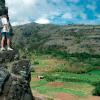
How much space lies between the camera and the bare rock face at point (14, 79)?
18375 millimetres

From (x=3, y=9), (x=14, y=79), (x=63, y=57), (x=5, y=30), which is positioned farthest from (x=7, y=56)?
(x=63, y=57)

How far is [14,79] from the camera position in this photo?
61.5 ft

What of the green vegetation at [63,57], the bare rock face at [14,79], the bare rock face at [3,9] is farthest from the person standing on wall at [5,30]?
the green vegetation at [63,57]

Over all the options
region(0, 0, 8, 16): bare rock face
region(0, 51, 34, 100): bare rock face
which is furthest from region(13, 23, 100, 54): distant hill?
region(0, 51, 34, 100): bare rock face

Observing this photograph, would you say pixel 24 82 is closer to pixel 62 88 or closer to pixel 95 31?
pixel 62 88

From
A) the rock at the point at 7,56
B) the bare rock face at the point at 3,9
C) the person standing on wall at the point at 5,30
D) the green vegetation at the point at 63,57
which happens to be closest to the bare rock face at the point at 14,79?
the rock at the point at 7,56

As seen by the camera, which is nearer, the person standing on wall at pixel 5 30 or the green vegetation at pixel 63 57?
the person standing on wall at pixel 5 30

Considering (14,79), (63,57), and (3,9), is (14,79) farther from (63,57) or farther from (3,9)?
(63,57)

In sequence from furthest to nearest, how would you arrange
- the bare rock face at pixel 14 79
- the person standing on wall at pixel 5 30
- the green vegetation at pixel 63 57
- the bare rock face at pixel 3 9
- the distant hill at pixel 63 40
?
the distant hill at pixel 63 40, the green vegetation at pixel 63 57, the bare rock face at pixel 3 9, the person standing on wall at pixel 5 30, the bare rock face at pixel 14 79

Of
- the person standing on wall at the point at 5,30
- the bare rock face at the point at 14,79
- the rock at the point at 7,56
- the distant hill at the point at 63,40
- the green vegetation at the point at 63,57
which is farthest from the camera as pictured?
the distant hill at the point at 63,40

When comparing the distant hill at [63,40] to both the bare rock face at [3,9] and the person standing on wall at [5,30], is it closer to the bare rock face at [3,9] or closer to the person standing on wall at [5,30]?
the bare rock face at [3,9]

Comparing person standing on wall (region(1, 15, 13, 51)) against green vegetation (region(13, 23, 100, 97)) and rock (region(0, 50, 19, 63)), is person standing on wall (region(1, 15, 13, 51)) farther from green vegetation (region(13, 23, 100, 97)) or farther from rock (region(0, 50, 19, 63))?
green vegetation (region(13, 23, 100, 97))

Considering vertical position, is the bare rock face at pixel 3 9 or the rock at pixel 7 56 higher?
the bare rock face at pixel 3 9

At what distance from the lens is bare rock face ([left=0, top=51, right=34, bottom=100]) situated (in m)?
18.4
